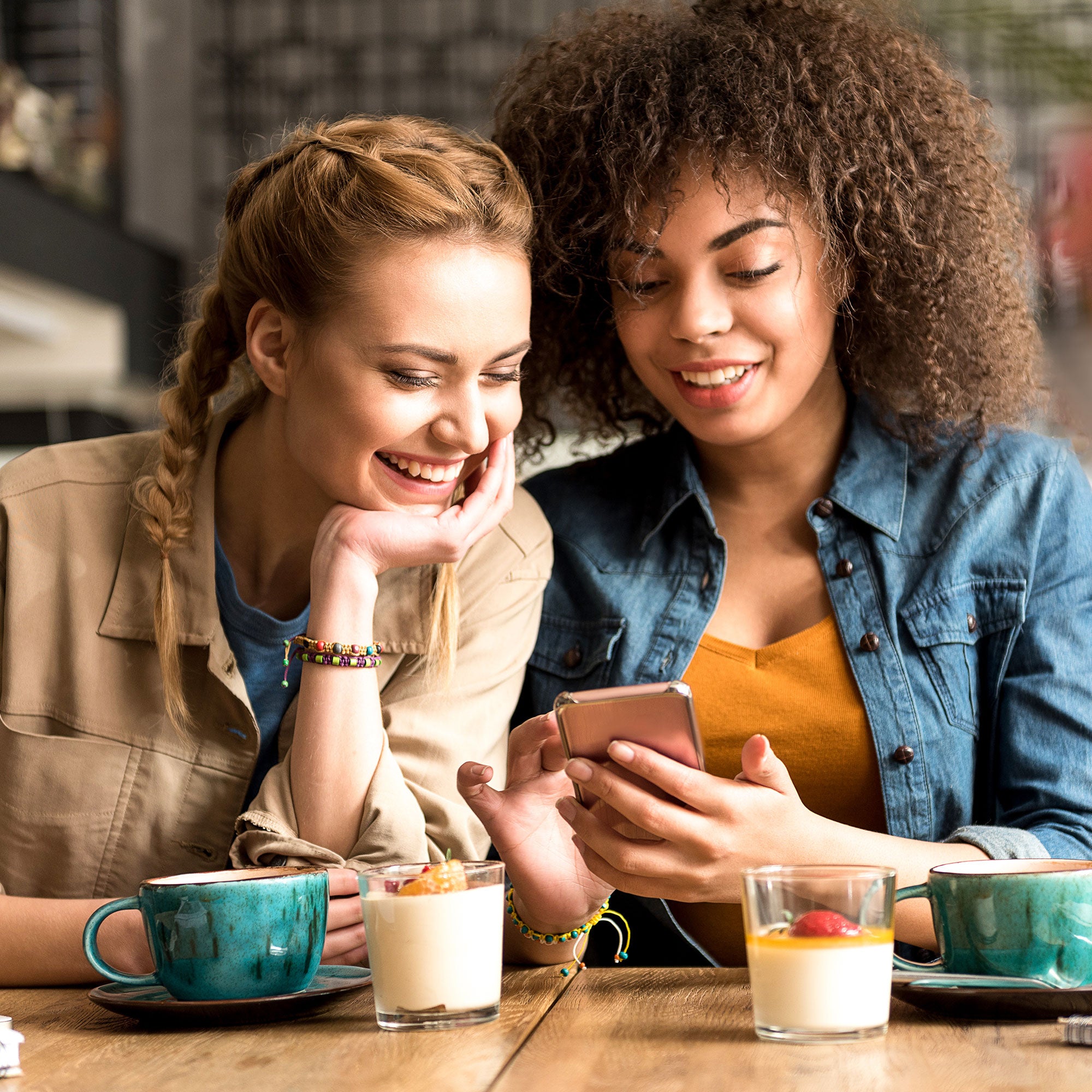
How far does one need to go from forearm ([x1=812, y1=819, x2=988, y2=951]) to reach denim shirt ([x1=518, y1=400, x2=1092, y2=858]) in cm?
16

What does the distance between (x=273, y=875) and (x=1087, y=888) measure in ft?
1.92

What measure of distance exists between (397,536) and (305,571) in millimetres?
199

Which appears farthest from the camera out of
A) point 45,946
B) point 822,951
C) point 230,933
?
point 45,946

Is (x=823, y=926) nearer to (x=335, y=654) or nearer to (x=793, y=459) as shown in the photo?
(x=335, y=654)

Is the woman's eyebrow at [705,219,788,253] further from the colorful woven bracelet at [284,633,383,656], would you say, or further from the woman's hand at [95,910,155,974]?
the woman's hand at [95,910,155,974]

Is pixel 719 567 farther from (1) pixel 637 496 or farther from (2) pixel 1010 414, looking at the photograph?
(2) pixel 1010 414

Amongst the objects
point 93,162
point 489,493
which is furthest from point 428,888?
point 93,162

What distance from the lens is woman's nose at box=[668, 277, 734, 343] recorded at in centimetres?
144

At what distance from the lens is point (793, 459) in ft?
5.42

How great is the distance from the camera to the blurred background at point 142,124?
493cm

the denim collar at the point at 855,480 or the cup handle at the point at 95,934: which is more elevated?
the denim collar at the point at 855,480

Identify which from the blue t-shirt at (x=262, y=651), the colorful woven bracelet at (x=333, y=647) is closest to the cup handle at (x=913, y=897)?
the colorful woven bracelet at (x=333, y=647)

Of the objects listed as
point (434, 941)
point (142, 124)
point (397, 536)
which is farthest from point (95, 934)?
point (142, 124)

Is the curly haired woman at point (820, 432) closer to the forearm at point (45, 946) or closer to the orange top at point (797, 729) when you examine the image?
the orange top at point (797, 729)
